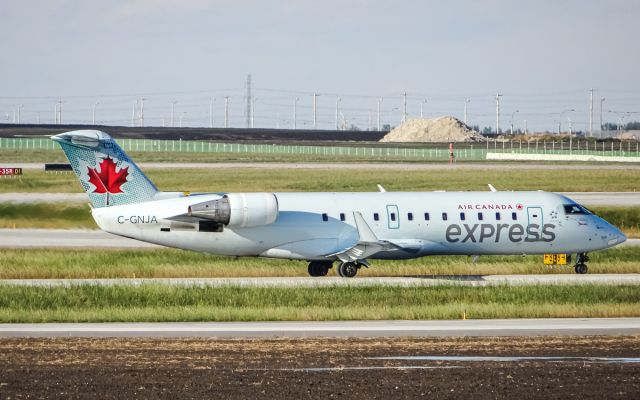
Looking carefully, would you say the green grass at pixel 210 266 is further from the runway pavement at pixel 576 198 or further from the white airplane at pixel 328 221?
the runway pavement at pixel 576 198

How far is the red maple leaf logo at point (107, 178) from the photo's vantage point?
4081cm

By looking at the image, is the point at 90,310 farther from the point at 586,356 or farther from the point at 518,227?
the point at 518,227

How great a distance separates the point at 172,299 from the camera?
1391 inches

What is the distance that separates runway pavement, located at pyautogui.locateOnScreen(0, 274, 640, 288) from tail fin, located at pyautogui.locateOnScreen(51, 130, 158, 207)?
2.91m

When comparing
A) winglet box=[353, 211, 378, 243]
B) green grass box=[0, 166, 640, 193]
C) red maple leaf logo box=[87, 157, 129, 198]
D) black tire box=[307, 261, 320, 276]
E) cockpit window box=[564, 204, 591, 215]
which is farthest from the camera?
green grass box=[0, 166, 640, 193]

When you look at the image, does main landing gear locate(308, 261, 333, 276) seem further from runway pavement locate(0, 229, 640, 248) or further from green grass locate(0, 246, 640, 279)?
runway pavement locate(0, 229, 640, 248)

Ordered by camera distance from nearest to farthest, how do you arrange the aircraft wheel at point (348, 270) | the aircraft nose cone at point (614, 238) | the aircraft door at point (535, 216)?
the aircraft wheel at point (348, 270), the aircraft door at point (535, 216), the aircraft nose cone at point (614, 238)

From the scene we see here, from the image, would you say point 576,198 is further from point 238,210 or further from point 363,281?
point 238,210

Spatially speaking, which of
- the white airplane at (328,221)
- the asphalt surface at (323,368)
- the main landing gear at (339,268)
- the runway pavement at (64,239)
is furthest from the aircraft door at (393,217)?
the asphalt surface at (323,368)

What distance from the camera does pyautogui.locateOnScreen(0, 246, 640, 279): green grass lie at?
4309 cm

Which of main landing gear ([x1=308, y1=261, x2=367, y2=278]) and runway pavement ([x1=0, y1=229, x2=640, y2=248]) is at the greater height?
runway pavement ([x1=0, y1=229, x2=640, y2=248])

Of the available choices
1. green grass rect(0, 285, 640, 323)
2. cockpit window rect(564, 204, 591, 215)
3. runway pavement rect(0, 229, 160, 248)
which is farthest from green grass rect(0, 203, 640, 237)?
green grass rect(0, 285, 640, 323)

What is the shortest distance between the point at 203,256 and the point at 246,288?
10.8 meters

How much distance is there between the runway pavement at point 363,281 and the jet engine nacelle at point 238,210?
2067 millimetres
